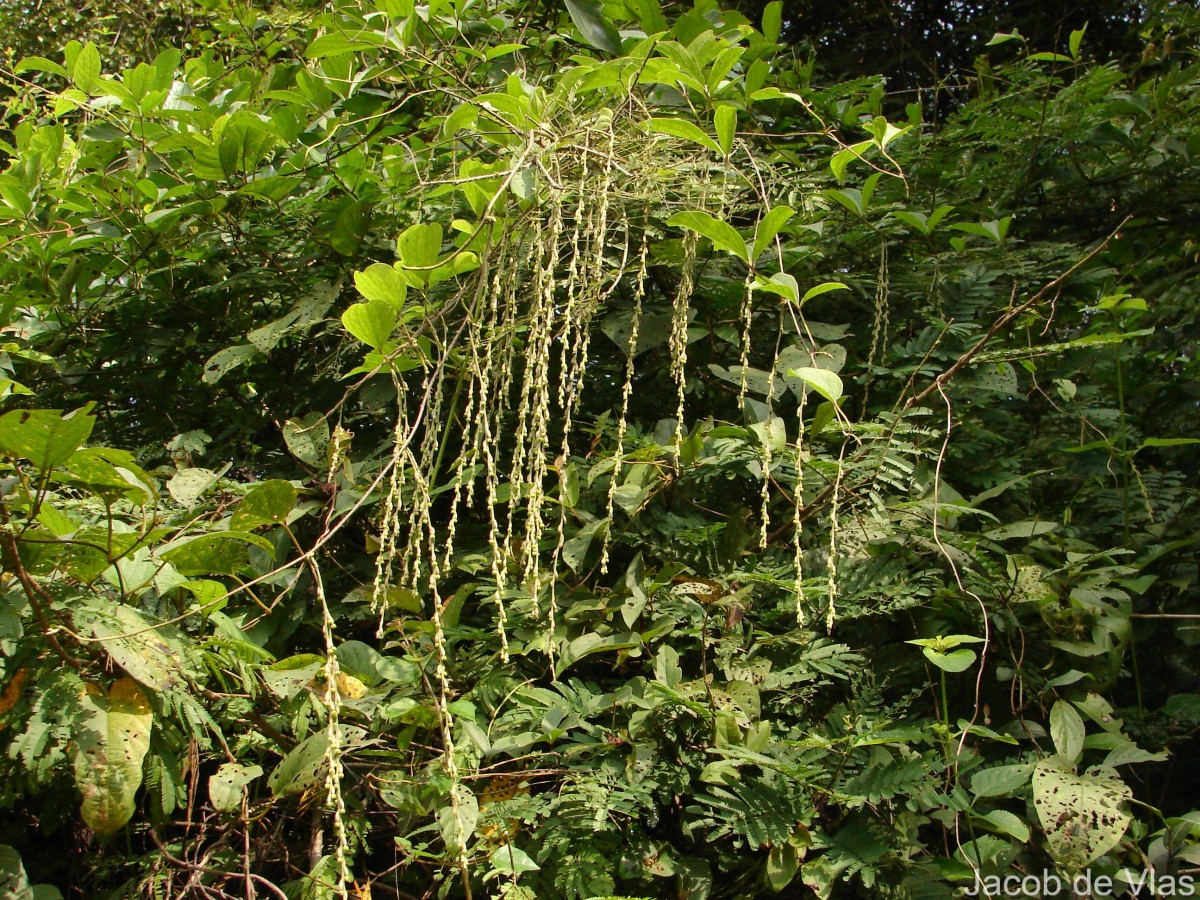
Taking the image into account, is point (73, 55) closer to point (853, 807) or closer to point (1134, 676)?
point (853, 807)

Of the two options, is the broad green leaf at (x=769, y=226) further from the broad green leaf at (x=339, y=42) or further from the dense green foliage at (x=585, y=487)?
the broad green leaf at (x=339, y=42)

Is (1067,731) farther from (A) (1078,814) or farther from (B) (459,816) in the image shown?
(B) (459,816)

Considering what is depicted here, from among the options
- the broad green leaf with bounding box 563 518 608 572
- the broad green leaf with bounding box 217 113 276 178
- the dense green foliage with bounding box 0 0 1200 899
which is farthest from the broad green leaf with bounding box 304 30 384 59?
the broad green leaf with bounding box 563 518 608 572

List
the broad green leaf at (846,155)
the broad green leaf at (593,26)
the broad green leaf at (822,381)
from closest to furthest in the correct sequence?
the broad green leaf at (822,381)
the broad green leaf at (846,155)
the broad green leaf at (593,26)

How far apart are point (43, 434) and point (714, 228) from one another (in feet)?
2.41

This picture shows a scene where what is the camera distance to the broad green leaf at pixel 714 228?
103cm

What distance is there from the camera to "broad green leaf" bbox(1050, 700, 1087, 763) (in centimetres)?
116

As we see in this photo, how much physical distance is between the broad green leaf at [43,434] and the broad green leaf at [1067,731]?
3.97 feet

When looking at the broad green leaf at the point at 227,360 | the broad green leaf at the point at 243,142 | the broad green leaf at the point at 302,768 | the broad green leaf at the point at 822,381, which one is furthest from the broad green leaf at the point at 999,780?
the broad green leaf at the point at 243,142

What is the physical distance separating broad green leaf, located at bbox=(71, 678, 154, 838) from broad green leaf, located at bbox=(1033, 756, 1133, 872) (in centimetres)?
102

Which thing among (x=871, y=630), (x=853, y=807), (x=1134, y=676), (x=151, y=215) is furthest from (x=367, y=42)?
(x=1134, y=676)

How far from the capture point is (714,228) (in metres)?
1.04

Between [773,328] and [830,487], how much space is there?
1.38 ft

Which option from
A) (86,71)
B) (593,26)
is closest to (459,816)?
(593,26)
